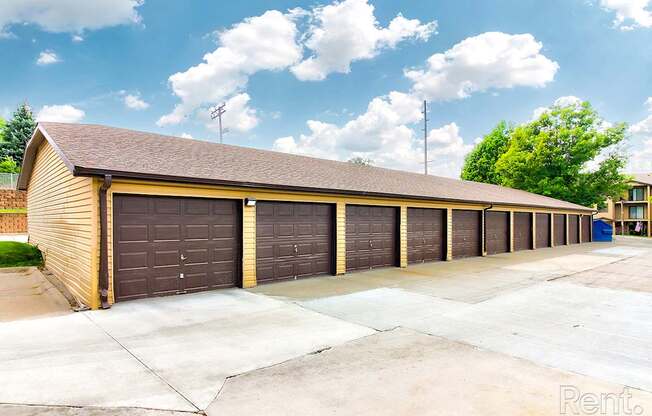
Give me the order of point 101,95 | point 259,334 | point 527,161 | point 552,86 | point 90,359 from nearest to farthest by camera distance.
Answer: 1. point 90,359
2. point 259,334
3. point 552,86
4. point 101,95
5. point 527,161

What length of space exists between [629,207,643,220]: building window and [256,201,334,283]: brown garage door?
55879 mm

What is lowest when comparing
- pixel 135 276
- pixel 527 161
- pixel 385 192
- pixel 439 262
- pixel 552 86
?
pixel 439 262

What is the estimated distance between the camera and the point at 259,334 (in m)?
5.36

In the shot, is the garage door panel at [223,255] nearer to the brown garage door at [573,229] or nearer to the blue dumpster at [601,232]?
the brown garage door at [573,229]

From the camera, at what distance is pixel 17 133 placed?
120 ft

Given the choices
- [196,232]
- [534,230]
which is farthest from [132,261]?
[534,230]

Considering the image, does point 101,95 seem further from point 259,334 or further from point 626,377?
point 626,377

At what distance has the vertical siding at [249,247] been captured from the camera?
891 cm

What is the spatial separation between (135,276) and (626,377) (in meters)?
8.03

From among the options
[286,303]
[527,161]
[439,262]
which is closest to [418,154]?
[527,161]

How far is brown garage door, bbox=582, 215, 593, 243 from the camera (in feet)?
94.5

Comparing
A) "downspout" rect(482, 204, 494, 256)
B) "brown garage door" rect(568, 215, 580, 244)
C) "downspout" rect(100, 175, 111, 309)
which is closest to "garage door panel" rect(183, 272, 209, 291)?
"downspout" rect(100, 175, 111, 309)

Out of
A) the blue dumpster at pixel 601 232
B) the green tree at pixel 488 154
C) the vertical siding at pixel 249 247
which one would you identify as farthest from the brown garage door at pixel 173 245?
the green tree at pixel 488 154

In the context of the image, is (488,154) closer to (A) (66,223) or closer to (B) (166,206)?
(B) (166,206)
